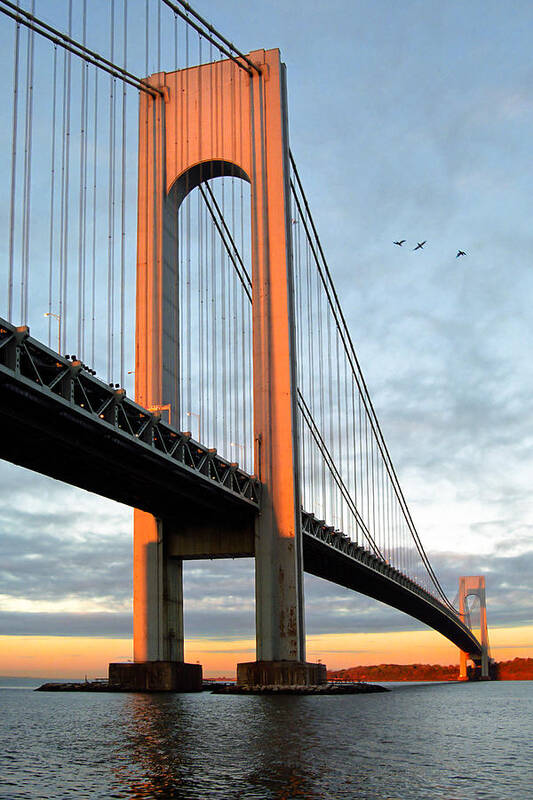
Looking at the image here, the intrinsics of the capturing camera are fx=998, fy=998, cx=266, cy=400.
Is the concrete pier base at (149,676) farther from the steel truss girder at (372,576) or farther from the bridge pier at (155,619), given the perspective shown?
the steel truss girder at (372,576)

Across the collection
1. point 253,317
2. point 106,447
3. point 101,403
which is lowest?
point 106,447

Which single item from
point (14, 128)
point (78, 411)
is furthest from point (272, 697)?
point (14, 128)

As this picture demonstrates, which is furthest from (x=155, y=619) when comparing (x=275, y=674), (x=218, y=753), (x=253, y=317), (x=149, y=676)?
(x=218, y=753)

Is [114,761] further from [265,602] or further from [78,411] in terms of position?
[265,602]

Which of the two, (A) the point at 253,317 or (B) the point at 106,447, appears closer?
(B) the point at 106,447

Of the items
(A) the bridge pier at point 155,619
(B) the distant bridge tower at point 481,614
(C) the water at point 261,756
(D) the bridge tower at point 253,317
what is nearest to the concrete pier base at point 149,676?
(A) the bridge pier at point 155,619

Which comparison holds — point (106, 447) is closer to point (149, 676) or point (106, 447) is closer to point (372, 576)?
point (149, 676)
